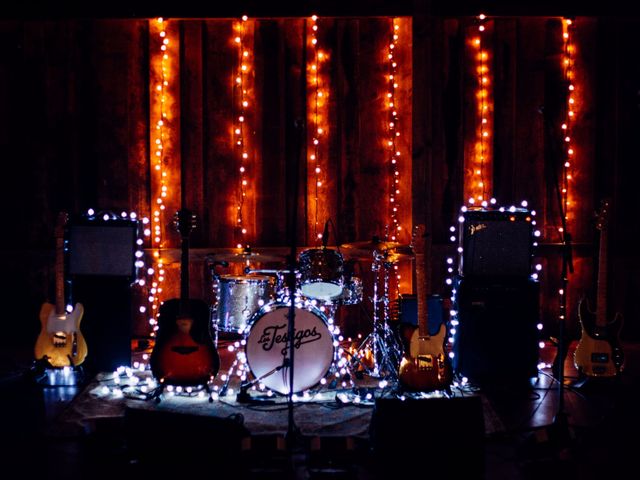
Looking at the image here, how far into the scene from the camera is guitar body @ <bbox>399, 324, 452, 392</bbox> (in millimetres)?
5449

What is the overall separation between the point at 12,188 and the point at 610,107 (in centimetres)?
614

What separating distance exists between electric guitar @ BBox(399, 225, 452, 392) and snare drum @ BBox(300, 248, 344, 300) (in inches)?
27.2

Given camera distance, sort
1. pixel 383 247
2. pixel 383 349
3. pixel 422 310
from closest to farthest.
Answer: pixel 422 310
pixel 383 247
pixel 383 349

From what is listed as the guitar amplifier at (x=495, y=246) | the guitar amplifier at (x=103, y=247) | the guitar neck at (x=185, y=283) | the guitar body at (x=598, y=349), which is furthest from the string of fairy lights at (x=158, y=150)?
the guitar body at (x=598, y=349)

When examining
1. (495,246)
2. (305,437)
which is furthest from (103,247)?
(495,246)

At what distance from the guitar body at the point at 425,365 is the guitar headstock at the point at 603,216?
5.04 feet

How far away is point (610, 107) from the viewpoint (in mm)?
7566

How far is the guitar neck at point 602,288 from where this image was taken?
5844 millimetres

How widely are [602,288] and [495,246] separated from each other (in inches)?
35.1

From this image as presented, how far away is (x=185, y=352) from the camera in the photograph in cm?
545

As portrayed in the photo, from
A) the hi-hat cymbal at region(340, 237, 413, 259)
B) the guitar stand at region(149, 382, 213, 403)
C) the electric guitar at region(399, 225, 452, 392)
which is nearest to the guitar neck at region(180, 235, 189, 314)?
the guitar stand at region(149, 382, 213, 403)

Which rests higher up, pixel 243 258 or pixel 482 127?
pixel 482 127

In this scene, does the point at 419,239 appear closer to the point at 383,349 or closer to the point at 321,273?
the point at 321,273

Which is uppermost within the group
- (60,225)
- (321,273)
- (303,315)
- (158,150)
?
(158,150)
